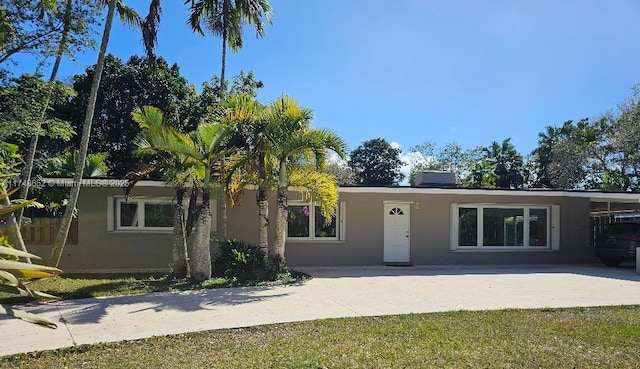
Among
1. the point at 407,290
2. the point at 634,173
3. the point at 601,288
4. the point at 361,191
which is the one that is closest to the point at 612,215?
the point at 601,288

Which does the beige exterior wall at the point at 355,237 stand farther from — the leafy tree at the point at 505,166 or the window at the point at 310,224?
the leafy tree at the point at 505,166

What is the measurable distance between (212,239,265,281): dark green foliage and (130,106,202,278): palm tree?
837 millimetres

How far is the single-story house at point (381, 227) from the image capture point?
1348 cm

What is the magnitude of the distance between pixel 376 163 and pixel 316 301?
44.5m

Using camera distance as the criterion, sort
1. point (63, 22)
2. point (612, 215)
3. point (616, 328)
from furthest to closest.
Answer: point (612, 215) → point (63, 22) → point (616, 328)

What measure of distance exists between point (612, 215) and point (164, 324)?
16.0m

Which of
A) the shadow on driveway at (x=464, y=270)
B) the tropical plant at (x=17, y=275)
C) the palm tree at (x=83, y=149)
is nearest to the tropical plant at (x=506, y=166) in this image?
the shadow on driveway at (x=464, y=270)

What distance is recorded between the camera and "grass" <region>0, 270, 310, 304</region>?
973 centimetres

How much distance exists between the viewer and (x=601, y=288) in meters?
11.1

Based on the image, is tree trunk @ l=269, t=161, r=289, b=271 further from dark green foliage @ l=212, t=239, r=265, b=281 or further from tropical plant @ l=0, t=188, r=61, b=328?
tropical plant @ l=0, t=188, r=61, b=328

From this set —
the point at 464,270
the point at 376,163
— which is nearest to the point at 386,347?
the point at 464,270

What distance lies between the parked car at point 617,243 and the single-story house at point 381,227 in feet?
2.66

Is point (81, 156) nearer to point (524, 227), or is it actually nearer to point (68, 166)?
point (68, 166)

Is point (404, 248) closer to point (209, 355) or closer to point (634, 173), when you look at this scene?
point (209, 355)
